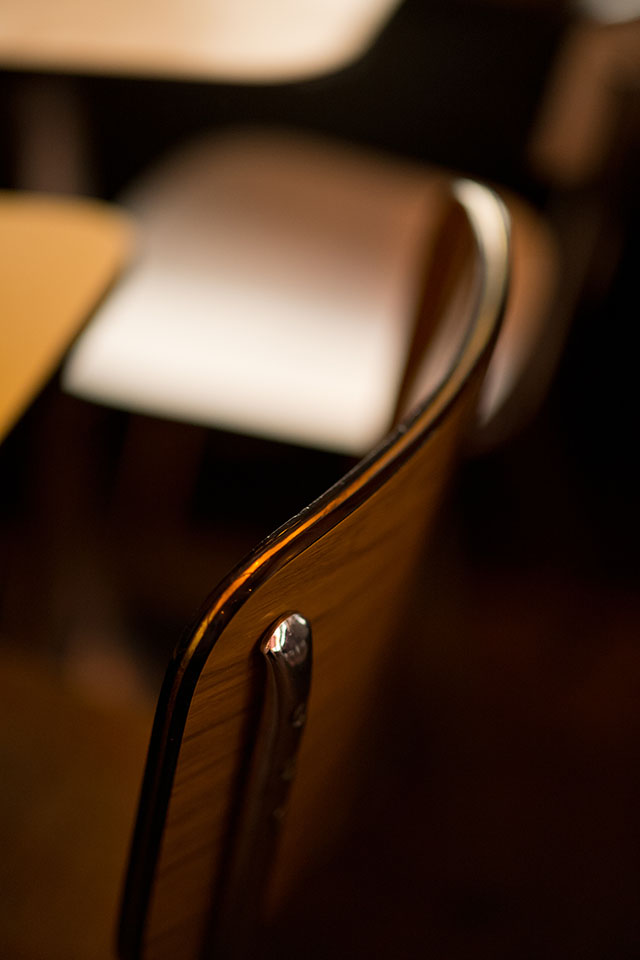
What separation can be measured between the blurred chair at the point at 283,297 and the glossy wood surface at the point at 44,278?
0.75ft

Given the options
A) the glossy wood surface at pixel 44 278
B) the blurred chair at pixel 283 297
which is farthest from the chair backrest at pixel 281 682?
the blurred chair at pixel 283 297

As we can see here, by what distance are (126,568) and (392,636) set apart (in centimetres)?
87

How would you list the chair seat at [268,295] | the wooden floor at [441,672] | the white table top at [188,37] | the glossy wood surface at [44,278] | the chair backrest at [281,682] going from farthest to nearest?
the wooden floor at [441,672] → the chair seat at [268,295] → the white table top at [188,37] → the glossy wood surface at [44,278] → the chair backrest at [281,682]

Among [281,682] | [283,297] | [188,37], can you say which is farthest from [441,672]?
[281,682]

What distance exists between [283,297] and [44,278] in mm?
478

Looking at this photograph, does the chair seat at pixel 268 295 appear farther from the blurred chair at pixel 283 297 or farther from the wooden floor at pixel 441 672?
the wooden floor at pixel 441 672

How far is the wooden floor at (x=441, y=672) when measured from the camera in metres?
1.06

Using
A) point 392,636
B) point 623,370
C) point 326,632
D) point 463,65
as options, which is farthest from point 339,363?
point 463,65

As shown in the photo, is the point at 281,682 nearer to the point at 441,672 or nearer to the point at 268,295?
the point at 268,295

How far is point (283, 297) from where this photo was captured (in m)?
1.07

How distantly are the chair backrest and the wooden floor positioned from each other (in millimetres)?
219

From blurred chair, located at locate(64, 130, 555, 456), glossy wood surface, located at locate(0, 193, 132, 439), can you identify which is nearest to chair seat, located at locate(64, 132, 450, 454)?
blurred chair, located at locate(64, 130, 555, 456)

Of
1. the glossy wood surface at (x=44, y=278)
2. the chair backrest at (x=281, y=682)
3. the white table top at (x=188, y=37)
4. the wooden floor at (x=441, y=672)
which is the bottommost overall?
the wooden floor at (x=441, y=672)

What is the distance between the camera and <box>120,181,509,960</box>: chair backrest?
357mm
